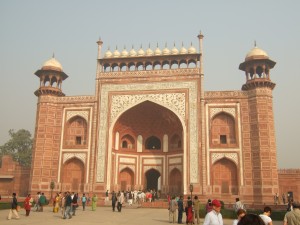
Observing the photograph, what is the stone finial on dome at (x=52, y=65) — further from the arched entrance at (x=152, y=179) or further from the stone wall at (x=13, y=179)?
the arched entrance at (x=152, y=179)

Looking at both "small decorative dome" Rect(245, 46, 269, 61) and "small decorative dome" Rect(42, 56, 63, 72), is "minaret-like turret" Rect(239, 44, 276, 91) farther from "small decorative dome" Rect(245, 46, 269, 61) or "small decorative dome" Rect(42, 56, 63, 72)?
"small decorative dome" Rect(42, 56, 63, 72)

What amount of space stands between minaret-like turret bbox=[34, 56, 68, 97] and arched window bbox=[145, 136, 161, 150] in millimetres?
8173

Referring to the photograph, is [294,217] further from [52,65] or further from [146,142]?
[52,65]

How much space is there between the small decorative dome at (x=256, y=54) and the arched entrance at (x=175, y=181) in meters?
10.1

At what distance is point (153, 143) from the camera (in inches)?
1137

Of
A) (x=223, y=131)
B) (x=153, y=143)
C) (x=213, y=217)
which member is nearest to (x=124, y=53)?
(x=153, y=143)

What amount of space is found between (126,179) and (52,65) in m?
10.9

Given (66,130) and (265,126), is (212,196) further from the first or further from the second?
(66,130)

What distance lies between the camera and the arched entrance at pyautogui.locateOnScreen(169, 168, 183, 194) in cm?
2506

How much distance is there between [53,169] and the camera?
24438mm

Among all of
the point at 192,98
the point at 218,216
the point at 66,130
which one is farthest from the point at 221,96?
the point at 218,216

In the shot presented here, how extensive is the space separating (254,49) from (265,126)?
6.09 meters

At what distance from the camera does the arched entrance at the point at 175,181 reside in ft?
82.2

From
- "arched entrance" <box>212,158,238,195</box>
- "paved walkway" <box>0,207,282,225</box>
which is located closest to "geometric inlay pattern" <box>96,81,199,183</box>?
"arched entrance" <box>212,158,238,195</box>
